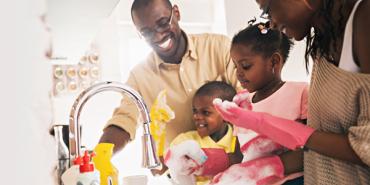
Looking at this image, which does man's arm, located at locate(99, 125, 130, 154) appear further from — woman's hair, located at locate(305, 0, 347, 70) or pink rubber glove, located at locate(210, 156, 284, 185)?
woman's hair, located at locate(305, 0, 347, 70)

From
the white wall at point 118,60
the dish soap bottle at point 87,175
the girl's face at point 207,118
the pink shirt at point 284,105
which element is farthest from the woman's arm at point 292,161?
the dish soap bottle at point 87,175

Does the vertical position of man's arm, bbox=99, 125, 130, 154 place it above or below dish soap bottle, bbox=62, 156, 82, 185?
above

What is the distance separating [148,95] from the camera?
1.30 metres

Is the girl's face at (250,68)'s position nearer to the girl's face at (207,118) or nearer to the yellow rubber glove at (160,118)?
the girl's face at (207,118)

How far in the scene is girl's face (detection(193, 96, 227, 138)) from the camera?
133cm

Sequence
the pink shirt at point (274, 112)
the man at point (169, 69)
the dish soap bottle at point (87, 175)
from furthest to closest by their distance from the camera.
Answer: the pink shirt at point (274, 112) < the man at point (169, 69) < the dish soap bottle at point (87, 175)

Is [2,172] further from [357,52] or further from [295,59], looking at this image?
[295,59]

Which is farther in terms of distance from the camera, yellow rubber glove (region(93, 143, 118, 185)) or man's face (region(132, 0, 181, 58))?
man's face (region(132, 0, 181, 58))

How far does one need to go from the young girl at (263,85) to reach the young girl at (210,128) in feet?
0.13

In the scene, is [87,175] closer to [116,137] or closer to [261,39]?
[116,137]

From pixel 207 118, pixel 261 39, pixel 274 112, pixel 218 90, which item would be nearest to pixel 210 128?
pixel 207 118

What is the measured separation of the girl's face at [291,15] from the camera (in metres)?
1.07

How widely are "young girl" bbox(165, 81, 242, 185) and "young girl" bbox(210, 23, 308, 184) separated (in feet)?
0.13

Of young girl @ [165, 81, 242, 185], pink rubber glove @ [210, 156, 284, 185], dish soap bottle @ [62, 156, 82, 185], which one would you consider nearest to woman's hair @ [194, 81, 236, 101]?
young girl @ [165, 81, 242, 185]
